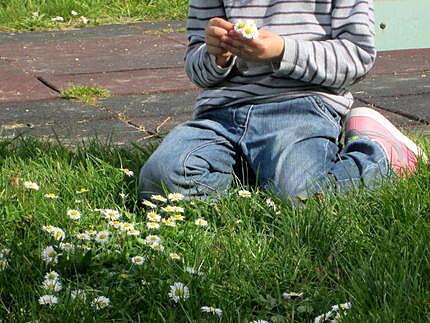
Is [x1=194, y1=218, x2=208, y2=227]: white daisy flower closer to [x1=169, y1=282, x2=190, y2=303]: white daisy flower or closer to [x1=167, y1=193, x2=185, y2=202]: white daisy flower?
[x1=167, y1=193, x2=185, y2=202]: white daisy flower

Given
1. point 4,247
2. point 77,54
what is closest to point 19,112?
point 77,54

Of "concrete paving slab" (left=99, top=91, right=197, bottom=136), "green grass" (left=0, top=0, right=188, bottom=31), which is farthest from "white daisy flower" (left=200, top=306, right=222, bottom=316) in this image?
"green grass" (left=0, top=0, right=188, bottom=31)

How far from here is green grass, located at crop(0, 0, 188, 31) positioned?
760cm

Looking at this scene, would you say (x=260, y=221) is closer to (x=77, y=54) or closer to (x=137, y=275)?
(x=137, y=275)

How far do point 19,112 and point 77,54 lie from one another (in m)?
1.72

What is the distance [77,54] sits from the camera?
639cm

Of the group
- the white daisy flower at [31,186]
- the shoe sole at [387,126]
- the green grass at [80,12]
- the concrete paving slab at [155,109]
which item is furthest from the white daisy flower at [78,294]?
the green grass at [80,12]

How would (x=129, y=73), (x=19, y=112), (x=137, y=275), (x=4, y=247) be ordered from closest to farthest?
(x=137, y=275) → (x=4, y=247) → (x=19, y=112) → (x=129, y=73)

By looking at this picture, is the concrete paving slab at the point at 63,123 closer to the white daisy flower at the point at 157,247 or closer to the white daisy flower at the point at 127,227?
the white daisy flower at the point at 127,227

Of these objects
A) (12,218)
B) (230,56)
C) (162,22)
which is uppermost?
(230,56)

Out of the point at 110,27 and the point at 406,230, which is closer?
the point at 406,230

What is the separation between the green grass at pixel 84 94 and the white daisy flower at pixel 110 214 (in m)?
2.16

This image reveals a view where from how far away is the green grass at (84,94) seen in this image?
4.97 meters

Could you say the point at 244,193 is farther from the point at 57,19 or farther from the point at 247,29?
the point at 57,19
